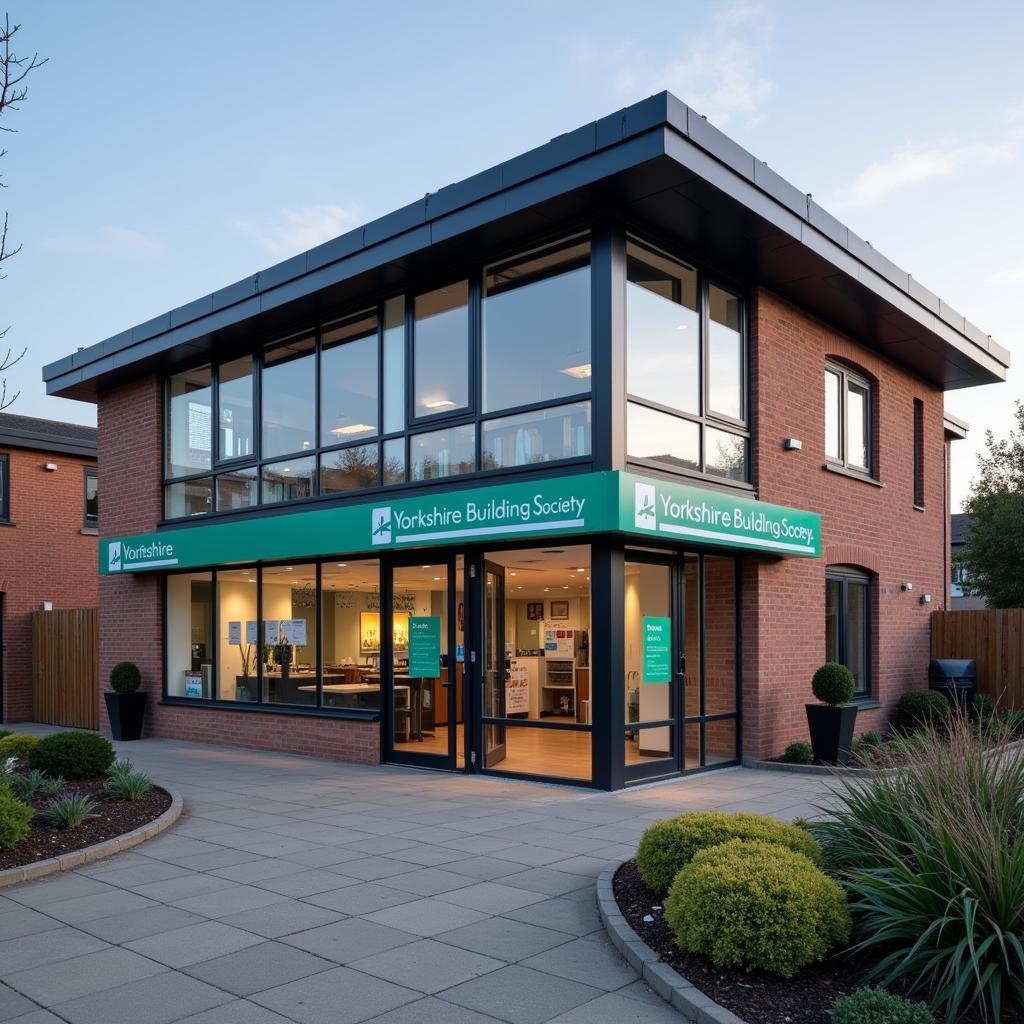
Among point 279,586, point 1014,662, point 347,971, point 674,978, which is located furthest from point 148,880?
point 1014,662

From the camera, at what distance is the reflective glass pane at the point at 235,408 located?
14875 mm

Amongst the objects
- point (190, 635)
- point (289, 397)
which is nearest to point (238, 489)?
point (289, 397)

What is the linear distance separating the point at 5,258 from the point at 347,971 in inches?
212

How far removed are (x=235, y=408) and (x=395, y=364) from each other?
3.71 meters

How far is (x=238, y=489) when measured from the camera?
14891mm

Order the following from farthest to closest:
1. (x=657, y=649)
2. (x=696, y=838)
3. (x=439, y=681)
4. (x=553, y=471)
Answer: (x=439, y=681) → (x=657, y=649) → (x=553, y=471) → (x=696, y=838)

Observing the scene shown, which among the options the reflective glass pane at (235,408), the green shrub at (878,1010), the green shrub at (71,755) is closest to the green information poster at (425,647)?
the green shrub at (71,755)

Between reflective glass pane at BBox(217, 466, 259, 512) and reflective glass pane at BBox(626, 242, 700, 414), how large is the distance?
6442 mm

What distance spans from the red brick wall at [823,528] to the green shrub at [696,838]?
20.2 feet

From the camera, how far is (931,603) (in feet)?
55.4

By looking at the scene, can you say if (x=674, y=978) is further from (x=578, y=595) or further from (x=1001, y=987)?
(x=578, y=595)

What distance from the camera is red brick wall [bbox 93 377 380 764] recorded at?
48.2 feet

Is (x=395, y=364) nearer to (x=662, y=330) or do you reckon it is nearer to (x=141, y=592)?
(x=662, y=330)

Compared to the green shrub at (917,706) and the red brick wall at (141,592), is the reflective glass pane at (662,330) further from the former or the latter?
the red brick wall at (141,592)
